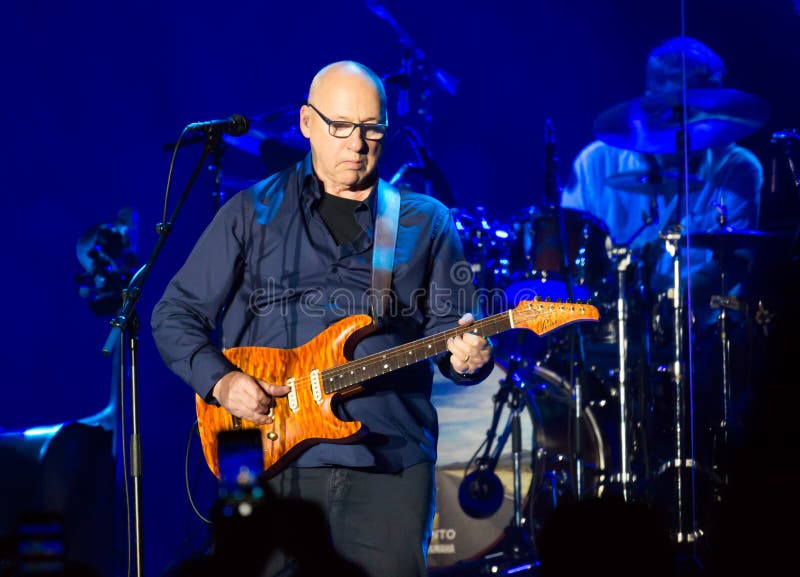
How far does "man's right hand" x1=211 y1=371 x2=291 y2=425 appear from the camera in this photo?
3.20 meters

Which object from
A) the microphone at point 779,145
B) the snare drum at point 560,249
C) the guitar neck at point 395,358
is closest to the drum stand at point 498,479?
the snare drum at point 560,249

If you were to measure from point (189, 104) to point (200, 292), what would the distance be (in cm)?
340

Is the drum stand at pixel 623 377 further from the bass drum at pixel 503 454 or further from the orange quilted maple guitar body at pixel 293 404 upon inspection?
the orange quilted maple guitar body at pixel 293 404

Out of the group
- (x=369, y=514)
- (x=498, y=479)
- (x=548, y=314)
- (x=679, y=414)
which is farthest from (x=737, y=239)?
(x=369, y=514)

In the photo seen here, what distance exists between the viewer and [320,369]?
11.1ft

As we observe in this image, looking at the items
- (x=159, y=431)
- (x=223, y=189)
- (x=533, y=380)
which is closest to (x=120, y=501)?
(x=159, y=431)

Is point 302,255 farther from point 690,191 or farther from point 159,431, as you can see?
point 690,191

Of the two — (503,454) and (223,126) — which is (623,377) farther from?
(223,126)

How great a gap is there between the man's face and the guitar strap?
0.52ft

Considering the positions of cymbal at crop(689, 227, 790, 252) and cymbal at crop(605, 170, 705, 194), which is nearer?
cymbal at crop(689, 227, 790, 252)

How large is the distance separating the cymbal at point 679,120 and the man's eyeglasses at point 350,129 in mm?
3436

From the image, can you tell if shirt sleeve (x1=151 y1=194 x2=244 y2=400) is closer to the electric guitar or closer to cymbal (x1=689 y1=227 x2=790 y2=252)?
the electric guitar

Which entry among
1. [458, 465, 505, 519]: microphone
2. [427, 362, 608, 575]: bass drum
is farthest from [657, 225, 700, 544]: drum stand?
[458, 465, 505, 519]: microphone

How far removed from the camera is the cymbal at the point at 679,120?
639 centimetres
